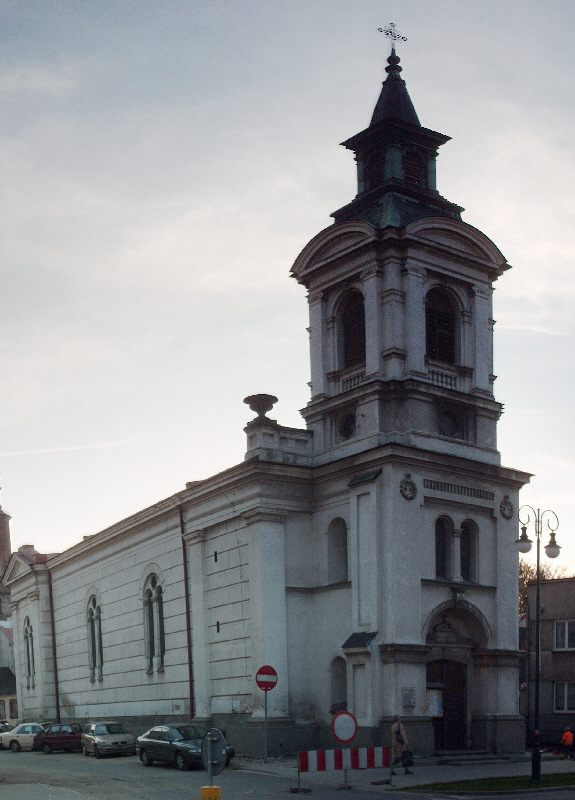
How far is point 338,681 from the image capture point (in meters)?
33.1

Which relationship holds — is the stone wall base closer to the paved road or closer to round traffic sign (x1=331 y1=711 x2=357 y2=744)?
the paved road

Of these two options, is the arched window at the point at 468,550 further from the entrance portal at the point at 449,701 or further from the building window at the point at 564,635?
the building window at the point at 564,635

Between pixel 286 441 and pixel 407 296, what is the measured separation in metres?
6.41

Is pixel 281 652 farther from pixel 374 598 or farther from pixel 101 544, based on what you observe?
pixel 101 544

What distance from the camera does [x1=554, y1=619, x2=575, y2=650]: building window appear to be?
1890 inches

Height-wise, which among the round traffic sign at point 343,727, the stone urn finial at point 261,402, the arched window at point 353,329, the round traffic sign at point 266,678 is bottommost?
the round traffic sign at point 266,678

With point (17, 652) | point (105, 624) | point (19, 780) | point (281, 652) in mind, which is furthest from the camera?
point (17, 652)

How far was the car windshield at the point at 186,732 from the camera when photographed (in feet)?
102

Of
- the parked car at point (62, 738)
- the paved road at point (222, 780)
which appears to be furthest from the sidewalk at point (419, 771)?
the parked car at point (62, 738)

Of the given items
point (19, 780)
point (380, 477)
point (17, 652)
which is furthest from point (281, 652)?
point (17, 652)

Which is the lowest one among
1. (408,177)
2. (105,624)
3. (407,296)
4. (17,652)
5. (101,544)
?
(17,652)

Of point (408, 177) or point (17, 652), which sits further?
point (17, 652)

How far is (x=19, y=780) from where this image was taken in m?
27.6

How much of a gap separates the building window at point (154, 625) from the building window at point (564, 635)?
19.4 metres
